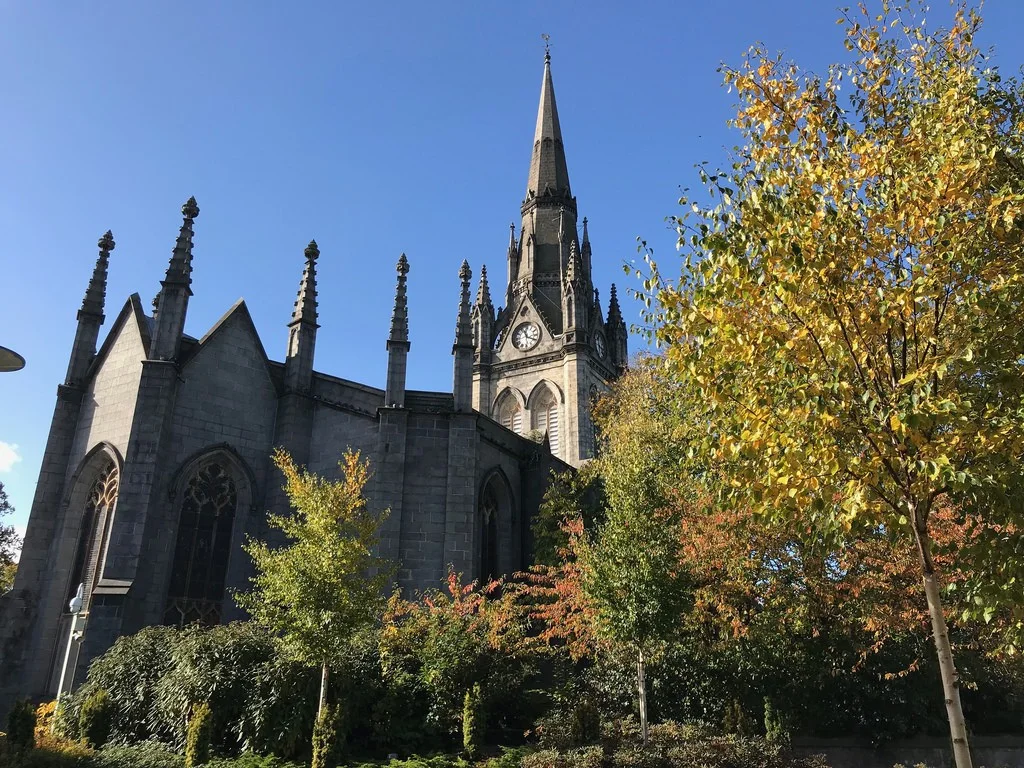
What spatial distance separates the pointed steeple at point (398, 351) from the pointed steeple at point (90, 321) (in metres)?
8.45

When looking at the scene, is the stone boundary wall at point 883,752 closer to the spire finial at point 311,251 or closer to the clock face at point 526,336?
the spire finial at point 311,251

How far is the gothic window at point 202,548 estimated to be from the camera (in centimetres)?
1952

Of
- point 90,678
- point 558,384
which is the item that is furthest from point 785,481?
point 558,384

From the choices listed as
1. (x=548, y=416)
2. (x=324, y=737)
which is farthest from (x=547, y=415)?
(x=324, y=737)

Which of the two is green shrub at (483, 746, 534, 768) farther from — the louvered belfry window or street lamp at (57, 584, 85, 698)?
A: the louvered belfry window

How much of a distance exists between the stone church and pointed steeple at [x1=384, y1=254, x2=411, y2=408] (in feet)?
0.14

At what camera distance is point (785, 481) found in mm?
7508

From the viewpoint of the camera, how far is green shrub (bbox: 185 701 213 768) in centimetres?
1258

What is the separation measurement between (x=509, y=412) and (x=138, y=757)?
3680 cm

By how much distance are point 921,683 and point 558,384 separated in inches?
1215

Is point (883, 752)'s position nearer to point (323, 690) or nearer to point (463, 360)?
point (323, 690)

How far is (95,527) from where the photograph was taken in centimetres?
2033

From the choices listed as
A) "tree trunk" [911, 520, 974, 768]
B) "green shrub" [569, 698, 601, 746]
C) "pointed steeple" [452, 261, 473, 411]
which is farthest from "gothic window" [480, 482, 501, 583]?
"tree trunk" [911, 520, 974, 768]

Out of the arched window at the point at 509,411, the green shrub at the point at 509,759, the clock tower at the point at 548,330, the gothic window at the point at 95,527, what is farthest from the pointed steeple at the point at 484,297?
the green shrub at the point at 509,759
